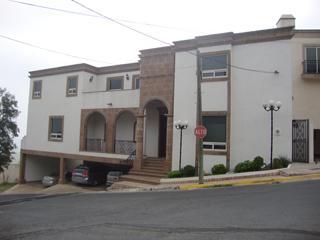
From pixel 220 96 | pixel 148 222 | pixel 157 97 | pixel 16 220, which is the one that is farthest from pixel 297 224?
pixel 157 97

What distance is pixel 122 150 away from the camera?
20.5m

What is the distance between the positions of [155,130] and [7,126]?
50.2 feet

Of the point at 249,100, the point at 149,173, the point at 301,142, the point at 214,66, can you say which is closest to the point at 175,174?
the point at 149,173

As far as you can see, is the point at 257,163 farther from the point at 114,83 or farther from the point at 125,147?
the point at 114,83

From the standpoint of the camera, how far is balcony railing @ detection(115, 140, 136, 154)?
20.2 m

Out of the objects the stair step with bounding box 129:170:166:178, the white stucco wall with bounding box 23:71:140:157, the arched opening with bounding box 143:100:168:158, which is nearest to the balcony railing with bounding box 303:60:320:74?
the arched opening with bounding box 143:100:168:158

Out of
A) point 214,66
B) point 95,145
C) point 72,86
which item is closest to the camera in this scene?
point 214,66

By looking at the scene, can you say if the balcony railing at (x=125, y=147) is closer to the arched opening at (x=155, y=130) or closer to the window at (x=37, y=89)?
the arched opening at (x=155, y=130)

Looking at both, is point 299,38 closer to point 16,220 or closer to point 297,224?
point 297,224

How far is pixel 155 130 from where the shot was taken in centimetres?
2038

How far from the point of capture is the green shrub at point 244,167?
14785mm

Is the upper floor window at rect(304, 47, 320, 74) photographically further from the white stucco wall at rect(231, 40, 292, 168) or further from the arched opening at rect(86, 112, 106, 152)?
the arched opening at rect(86, 112, 106, 152)

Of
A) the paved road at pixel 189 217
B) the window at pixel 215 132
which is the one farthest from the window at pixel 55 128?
the paved road at pixel 189 217

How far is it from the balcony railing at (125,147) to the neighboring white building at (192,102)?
7 cm
